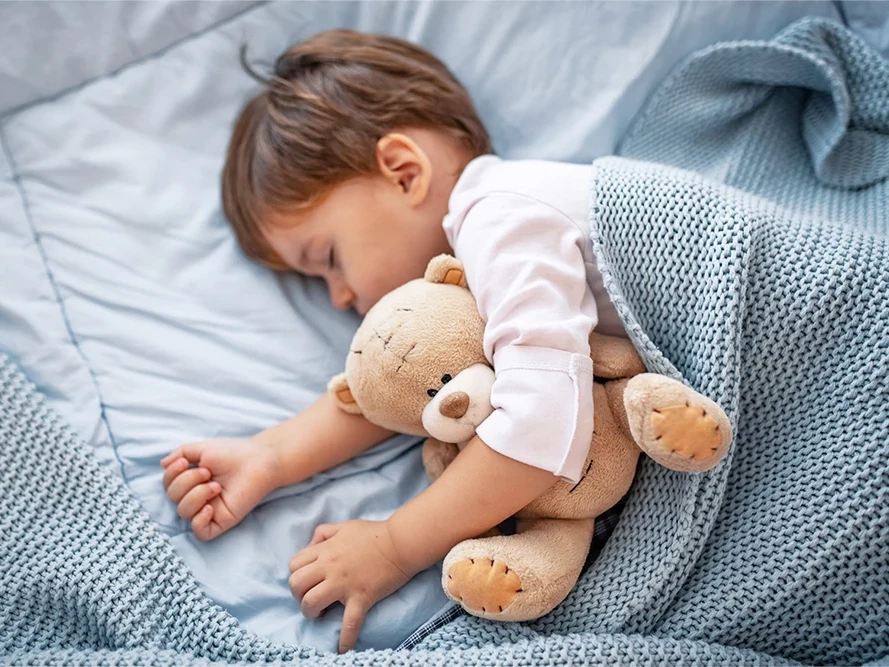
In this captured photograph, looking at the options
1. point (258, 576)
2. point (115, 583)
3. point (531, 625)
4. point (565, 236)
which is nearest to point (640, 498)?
point (531, 625)

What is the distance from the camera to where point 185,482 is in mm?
994

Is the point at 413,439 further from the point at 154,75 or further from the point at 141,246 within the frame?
the point at 154,75

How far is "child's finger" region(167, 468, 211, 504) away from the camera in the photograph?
3.26 ft

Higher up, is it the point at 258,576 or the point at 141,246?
the point at 141,246

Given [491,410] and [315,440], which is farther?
[315,440]

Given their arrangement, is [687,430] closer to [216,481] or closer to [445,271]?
[445,271]

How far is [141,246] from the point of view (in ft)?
3.90

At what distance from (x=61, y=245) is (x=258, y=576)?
0.57 metres

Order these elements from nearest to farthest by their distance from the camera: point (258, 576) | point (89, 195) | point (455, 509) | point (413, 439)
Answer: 1. point (455, 509)
2. point (258, 576)
3. point (413, 439)
4. point (89, 195)

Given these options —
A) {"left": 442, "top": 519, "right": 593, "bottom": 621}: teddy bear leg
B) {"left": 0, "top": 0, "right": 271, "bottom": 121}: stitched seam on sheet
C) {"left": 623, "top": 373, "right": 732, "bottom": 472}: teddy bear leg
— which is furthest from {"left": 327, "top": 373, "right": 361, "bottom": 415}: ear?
{"left": 0, "top": 0, "right": 271, "bottom": 121}: stitched seam on sheet

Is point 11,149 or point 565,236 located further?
point 11,149

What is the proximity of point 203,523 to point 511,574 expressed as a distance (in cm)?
40

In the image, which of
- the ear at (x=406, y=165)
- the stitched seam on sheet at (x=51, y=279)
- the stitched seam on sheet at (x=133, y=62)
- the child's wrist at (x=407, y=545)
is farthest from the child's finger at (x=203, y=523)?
the stitched seam on sheet at (x=133, y=62)

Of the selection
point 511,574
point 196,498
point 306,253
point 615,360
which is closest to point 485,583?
point 511,574
